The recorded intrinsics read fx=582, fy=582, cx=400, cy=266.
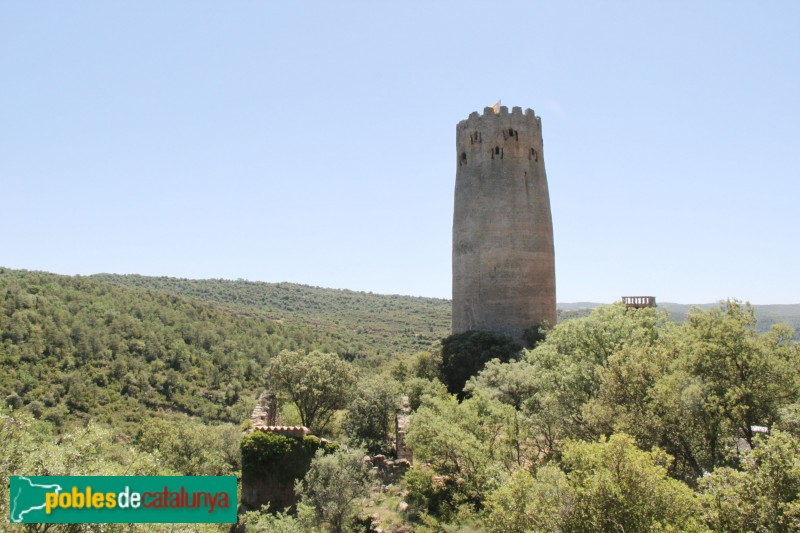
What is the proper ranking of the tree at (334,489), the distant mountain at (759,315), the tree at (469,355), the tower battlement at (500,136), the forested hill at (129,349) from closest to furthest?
1. the tree at (334,489)
2. the distant mountain at (759,315)
3. the tree at (469,355)
4. the tower battlement at (500,136)
5. the forested hill at (129,349)

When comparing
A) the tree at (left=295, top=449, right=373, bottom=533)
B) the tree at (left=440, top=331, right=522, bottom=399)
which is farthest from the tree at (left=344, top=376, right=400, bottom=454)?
the tree at (left=295, top=449, right=373, bottom=533)

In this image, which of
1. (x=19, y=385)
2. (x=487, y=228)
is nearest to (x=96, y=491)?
(x=487, y=228)

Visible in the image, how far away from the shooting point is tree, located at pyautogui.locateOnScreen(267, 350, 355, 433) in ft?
68.5

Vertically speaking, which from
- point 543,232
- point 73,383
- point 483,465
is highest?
point 543,232

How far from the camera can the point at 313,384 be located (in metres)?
20.8

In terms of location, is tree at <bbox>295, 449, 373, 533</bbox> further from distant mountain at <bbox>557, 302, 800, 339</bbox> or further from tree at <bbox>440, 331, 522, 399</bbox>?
tree at <bbox>440, 331, 522, 399</bbox>

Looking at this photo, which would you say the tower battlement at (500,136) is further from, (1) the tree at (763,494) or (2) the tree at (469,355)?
(1) the tree at (763,494)

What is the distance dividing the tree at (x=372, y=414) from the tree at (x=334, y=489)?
628cm

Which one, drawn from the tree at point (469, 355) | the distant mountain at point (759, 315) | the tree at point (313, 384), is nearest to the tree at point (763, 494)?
the distant mountain at point (759, 315)

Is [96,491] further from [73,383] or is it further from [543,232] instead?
[73,383]

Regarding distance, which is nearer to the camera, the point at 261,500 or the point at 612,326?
the point at 261,500

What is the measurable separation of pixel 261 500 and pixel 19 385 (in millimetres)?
27947

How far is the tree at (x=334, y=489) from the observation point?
12141 mm

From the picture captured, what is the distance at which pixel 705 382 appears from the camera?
382 inches
